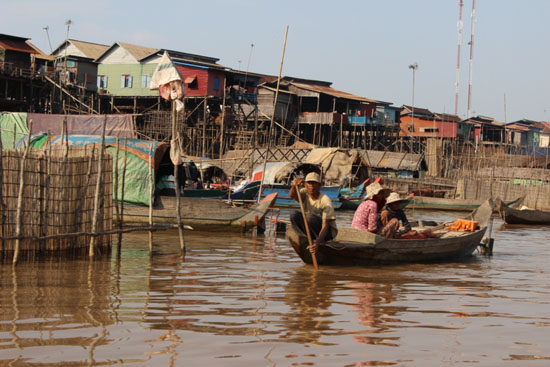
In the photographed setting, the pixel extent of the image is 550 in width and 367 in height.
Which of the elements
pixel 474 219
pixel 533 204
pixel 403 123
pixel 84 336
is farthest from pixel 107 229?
pixel 403 123

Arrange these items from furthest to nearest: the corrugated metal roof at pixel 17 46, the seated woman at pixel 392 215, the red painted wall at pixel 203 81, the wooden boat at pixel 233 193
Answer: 1. the red painted wall at pixel 203 81
2. the corrugated metal roof at pixel 17 46
3. the wooden boat at pixel 233 193
4. the seated woman at pixel 392 215

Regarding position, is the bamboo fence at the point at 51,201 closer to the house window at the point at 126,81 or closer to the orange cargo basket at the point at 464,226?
the orange cargo basket at the point at 464,226

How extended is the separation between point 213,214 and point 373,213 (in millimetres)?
5023

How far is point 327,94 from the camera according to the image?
41.6 metres

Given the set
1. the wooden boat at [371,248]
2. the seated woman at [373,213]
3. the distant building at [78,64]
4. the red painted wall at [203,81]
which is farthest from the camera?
the red painted wall at [203,81]

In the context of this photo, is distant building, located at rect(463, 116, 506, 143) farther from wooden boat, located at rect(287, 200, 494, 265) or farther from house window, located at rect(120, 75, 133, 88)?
wooden boat, located at rect(287, 200, 494, 265)

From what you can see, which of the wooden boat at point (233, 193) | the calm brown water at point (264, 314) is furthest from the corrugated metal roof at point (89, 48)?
the calm brown water at point (264, 314)

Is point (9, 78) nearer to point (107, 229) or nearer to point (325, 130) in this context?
point (325, 130)

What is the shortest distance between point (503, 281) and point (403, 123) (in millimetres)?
42850

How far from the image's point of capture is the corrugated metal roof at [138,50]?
40406mm

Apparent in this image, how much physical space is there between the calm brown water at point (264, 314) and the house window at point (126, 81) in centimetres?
3175

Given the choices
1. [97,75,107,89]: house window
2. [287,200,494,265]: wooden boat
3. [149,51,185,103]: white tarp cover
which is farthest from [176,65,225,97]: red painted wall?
[149,51,185,103]: white tarp cover

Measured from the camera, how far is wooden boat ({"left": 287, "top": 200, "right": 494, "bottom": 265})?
9.02 m

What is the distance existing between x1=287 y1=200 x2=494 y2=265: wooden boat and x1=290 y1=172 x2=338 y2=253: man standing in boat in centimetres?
14
